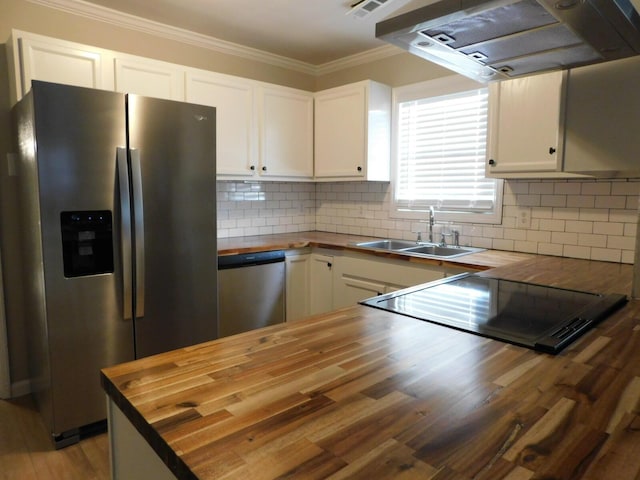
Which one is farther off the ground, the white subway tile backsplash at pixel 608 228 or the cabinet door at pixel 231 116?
the cabinet door at pixel 231 116

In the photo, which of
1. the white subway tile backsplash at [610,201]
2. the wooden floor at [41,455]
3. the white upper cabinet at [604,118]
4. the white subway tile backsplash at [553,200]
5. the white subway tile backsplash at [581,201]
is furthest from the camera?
the white subway tile backsplash at [553,200]

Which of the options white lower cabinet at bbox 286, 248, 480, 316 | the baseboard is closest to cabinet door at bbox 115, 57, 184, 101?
white lower cabinet at bbox 286, 248, 480, 316

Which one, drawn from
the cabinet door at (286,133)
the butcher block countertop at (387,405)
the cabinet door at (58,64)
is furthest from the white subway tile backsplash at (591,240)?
the cabinet door at (58,64)

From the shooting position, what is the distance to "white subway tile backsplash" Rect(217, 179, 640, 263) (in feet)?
7.90

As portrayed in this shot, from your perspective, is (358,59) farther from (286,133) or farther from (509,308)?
(509,308)

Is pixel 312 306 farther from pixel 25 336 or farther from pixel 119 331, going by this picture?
pixel 25 336

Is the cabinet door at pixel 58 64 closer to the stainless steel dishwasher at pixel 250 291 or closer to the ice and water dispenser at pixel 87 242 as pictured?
the ice and water dispenser at pixel 87 242

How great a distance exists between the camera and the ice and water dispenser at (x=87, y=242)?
2.01 m

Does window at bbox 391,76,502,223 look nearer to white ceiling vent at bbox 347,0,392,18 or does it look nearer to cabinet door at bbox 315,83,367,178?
cabinet door at bbox 315,83,367,178

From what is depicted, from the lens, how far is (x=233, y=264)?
2852mm

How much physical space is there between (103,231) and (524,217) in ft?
8.19

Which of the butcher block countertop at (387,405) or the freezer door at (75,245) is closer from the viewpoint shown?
the butcher block countertop at (387,405)

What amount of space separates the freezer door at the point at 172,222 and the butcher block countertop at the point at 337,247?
1.18 feet

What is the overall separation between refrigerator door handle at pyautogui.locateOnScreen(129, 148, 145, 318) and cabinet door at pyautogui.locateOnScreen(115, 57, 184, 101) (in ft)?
2.48
